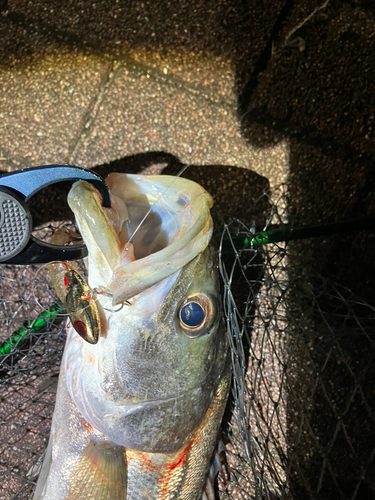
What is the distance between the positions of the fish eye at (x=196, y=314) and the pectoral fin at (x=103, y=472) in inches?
29.7

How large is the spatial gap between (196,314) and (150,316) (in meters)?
0.18

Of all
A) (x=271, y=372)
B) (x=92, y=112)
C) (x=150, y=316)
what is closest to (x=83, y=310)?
(x=150, y=316)

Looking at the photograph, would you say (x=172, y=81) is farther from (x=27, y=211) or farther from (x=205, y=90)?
(x=27, y=211)

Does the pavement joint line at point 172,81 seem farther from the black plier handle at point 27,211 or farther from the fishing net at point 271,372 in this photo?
the black plier handle at point 27,211

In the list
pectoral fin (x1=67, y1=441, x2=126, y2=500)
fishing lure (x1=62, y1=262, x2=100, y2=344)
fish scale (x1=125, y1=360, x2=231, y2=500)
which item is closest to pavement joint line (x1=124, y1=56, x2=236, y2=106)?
fishing lure (x1=62, y1=262, x2=100, y2=344)

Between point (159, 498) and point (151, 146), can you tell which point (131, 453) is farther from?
point (151, 146)

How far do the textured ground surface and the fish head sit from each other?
2.91 ft

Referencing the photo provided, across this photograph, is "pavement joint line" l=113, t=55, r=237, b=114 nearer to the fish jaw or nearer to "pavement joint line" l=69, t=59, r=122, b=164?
"pavement joint line" l=69, t=59, r=122, b=164

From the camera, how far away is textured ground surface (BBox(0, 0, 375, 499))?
7.40ft

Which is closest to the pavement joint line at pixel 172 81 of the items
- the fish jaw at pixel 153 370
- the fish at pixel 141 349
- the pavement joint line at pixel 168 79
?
the pavement joint line at pixel 168 79

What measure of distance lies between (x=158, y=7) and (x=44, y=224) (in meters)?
1.49

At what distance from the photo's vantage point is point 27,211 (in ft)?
5.32

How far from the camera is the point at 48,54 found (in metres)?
2.25

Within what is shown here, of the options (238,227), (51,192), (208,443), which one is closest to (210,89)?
(238,227)
